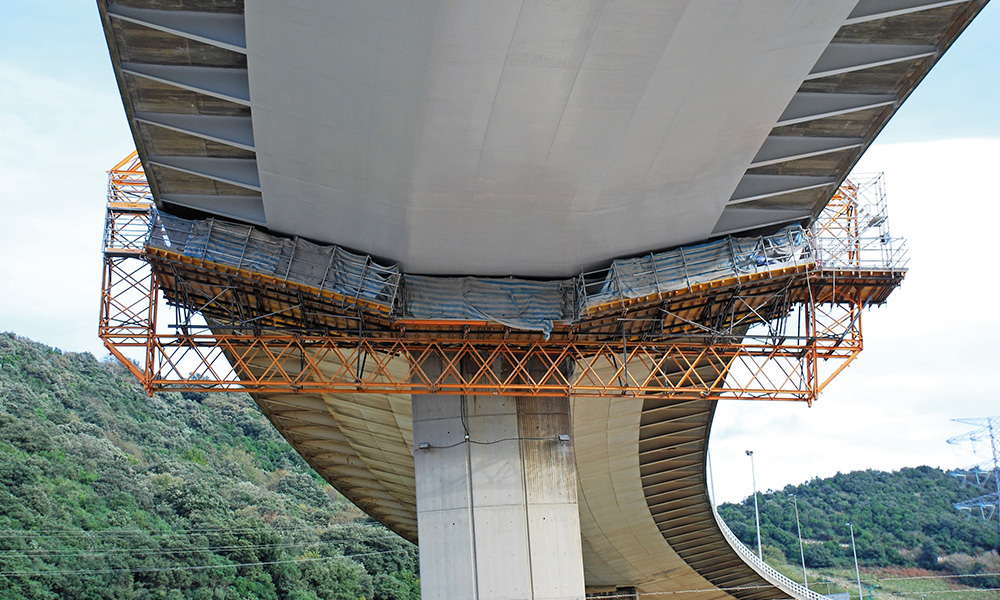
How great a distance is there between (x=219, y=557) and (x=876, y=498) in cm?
9642

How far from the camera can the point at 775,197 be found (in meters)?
29.3

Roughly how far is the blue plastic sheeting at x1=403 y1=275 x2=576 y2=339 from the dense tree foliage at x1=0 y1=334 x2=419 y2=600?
5226 cm

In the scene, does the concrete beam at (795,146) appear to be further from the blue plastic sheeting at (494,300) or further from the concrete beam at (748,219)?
→ the blue plastic sheeting at (494,300)

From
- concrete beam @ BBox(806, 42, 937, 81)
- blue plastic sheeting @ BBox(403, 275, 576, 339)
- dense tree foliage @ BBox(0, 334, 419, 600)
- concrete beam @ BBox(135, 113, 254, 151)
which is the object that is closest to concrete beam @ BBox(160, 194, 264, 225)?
concrete beam @ BBox(135, 113, 254, 151)

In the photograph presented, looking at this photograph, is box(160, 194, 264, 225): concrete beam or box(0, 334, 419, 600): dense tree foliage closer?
box(160, 194, 264, 225): concrete beam

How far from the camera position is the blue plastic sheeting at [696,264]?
2855 centimetres

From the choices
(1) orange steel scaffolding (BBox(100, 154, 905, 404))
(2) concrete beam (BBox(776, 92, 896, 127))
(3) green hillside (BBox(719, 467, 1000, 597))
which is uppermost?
(2) concrete beam (BBox(776, 92, 896, 127))

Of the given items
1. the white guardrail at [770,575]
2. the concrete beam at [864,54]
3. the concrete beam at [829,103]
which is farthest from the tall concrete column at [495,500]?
the white guardrail at [770,575]

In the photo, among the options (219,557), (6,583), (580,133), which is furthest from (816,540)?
(580,133)

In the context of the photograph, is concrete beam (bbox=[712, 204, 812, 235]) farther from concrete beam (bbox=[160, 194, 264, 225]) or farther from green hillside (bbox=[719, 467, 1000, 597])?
green hillside (bbox=[719, 467, 1000, 597])

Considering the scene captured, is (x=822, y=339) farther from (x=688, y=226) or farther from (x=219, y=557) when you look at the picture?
(x=219, y=557)

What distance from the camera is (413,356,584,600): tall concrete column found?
93.4 feet

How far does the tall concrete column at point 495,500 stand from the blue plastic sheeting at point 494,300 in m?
2.90

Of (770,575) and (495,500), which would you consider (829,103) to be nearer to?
(495,500)
